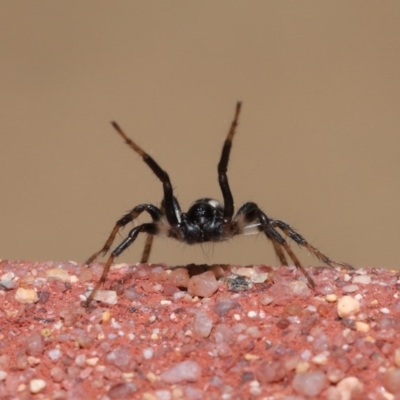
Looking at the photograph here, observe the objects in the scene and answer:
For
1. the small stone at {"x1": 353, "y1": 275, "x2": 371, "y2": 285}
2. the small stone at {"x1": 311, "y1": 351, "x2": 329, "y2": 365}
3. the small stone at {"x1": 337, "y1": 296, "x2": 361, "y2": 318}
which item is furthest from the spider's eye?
the small stone at {"x1": 311, "y1": 351, "x2": 329, "y2": 365}

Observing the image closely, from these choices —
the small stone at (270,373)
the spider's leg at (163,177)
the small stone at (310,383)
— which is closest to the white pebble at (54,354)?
the small stone at (270,373)

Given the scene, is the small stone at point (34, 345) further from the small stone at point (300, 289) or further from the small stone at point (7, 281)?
the small stone at point (300, 289)

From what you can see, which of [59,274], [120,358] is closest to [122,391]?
[120,358]

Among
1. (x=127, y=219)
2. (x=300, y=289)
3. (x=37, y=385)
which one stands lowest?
(x=37, y=385)

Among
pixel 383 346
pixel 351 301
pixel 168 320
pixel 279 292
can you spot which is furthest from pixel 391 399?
pixel 168 320

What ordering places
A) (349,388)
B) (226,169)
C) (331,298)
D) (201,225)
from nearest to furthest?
(349,388), (331,298), (226,169), (201,225)

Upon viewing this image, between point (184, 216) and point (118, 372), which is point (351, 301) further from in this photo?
point (184, 216)

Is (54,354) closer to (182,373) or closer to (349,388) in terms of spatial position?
(182,373)

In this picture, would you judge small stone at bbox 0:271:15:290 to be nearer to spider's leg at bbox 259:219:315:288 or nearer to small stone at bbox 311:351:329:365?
spider's leg at bbox 259:219:315:288
